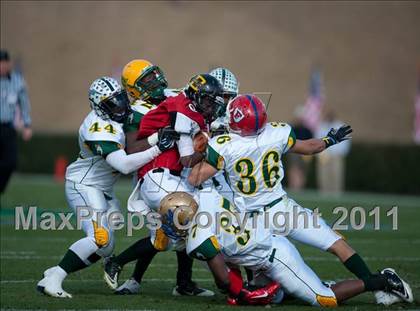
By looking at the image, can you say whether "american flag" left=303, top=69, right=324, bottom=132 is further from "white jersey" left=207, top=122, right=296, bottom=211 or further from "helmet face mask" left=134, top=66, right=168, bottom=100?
"white jersey" left=207, top=122, right=296, bottom=211

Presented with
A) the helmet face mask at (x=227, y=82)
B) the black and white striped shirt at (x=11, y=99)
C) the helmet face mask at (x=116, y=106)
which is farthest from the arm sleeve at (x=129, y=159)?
the black and white striped shirt at (x=11, y=99)

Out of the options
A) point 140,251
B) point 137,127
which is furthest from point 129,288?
point 137,127

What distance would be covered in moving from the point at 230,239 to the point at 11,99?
6.83m

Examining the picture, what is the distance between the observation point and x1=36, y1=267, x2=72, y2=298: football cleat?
636cm

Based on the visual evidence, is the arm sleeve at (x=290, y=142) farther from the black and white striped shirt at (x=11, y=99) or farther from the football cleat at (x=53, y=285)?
the black and white striped shirt at (x=11, y=99)

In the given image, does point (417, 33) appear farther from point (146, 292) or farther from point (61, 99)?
point (146, 292)

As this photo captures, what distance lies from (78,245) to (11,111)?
597 cm

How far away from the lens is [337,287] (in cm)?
606

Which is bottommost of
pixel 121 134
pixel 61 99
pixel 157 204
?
pixel 61 99

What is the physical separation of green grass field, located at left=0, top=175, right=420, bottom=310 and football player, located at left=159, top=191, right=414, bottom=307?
0.38ft

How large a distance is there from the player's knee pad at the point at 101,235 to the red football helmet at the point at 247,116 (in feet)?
3.96

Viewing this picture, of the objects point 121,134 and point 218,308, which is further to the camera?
point 121,134

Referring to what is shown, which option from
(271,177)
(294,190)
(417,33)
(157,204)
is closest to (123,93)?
(157,204)

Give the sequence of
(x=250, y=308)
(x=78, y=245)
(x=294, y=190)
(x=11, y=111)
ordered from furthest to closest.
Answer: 1. (x=294, y=190)
2. (x=11, y=111)
3. (x=78, y=245)
4. (x=250, y=308)
